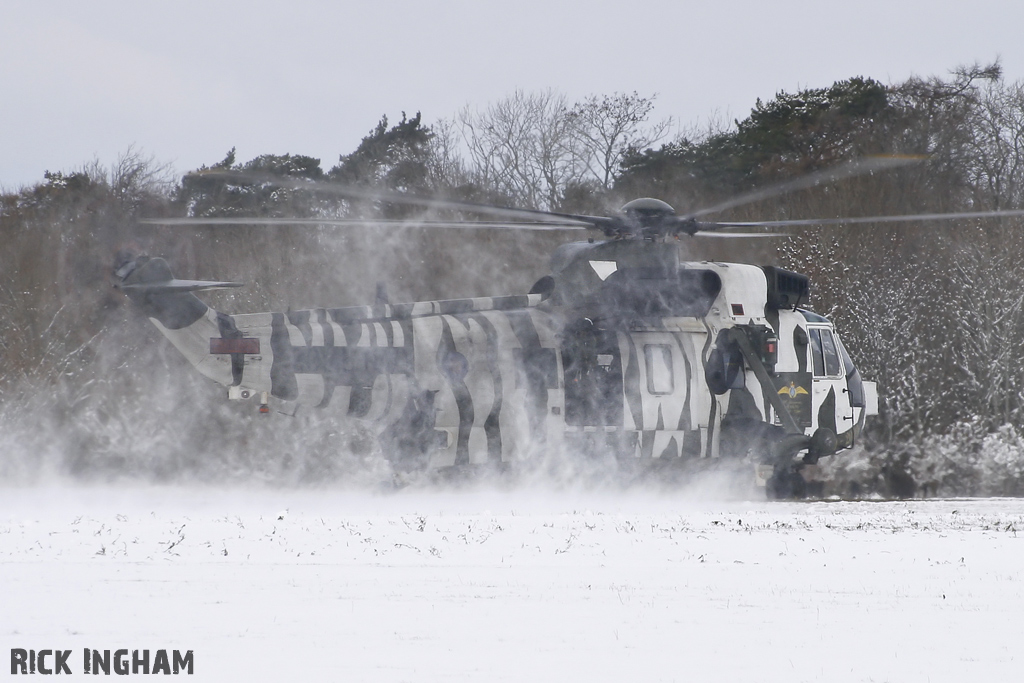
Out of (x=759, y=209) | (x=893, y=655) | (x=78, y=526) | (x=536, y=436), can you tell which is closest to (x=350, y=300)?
(x=536, y=436)

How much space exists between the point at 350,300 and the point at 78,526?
1070 cm

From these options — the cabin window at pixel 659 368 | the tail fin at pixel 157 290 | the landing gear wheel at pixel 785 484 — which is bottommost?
the landing gear wheel at pixel 785 484

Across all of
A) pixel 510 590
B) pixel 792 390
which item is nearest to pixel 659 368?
pixel 792 390

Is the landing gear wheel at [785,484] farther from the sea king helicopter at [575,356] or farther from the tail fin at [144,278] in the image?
the tail fin at [144,278]

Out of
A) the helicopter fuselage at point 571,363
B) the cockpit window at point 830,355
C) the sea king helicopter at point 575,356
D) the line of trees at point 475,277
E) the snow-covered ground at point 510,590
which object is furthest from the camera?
the line of trees at point 475,277

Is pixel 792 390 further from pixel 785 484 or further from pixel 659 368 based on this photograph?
pixel 659 368

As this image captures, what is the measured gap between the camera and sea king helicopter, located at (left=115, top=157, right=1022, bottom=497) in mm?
11672

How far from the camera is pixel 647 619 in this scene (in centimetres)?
744

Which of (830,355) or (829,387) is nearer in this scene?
(829,387)

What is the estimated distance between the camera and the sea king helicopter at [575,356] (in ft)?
38.3

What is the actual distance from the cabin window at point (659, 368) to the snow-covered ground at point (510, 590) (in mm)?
1565

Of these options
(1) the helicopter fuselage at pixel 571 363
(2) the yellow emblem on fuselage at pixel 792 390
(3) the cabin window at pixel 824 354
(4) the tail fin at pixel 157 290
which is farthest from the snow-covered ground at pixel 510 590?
(3) the cabin window at pixel 824 354

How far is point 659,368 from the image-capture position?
13461mm

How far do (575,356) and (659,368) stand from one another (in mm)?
1221
